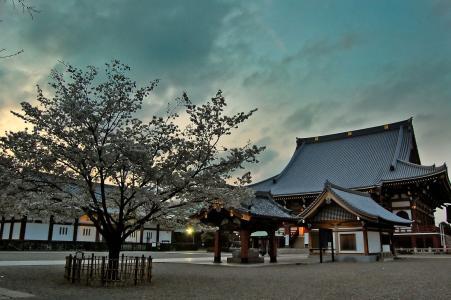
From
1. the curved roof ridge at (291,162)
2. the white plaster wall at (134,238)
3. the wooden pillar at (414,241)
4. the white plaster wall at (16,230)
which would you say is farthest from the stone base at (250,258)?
the curved roof ridge at (291,162)

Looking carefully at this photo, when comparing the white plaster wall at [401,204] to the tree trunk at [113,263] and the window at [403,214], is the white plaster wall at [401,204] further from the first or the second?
the tree trunk at [113,263]

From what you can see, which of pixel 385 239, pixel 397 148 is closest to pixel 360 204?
pixel 385 239

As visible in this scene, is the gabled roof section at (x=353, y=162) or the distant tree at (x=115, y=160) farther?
the gabled roof section at (x=353, y=162)

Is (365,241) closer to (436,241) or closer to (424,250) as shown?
(424,250)

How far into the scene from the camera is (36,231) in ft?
123

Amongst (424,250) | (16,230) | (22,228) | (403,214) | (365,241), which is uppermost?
(403,214)

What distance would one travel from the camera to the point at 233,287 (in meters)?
12.5

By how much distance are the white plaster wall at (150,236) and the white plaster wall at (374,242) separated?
1169 inches

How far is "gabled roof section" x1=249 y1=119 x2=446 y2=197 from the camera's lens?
141 ft

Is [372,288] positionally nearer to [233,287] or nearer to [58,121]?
[233,287]

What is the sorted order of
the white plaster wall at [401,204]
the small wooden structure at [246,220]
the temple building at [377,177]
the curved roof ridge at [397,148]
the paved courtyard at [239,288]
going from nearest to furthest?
the paved courtyard at [239,288] → the small wooden structure at [246,220] → the temple building at [377,177] → the white plaster wall at [401,204] → the curved roof ridge at [397,148]

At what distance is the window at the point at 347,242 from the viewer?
2761 centimetres

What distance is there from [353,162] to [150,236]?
91.5ft

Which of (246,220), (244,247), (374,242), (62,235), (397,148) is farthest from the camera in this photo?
(397,148)
